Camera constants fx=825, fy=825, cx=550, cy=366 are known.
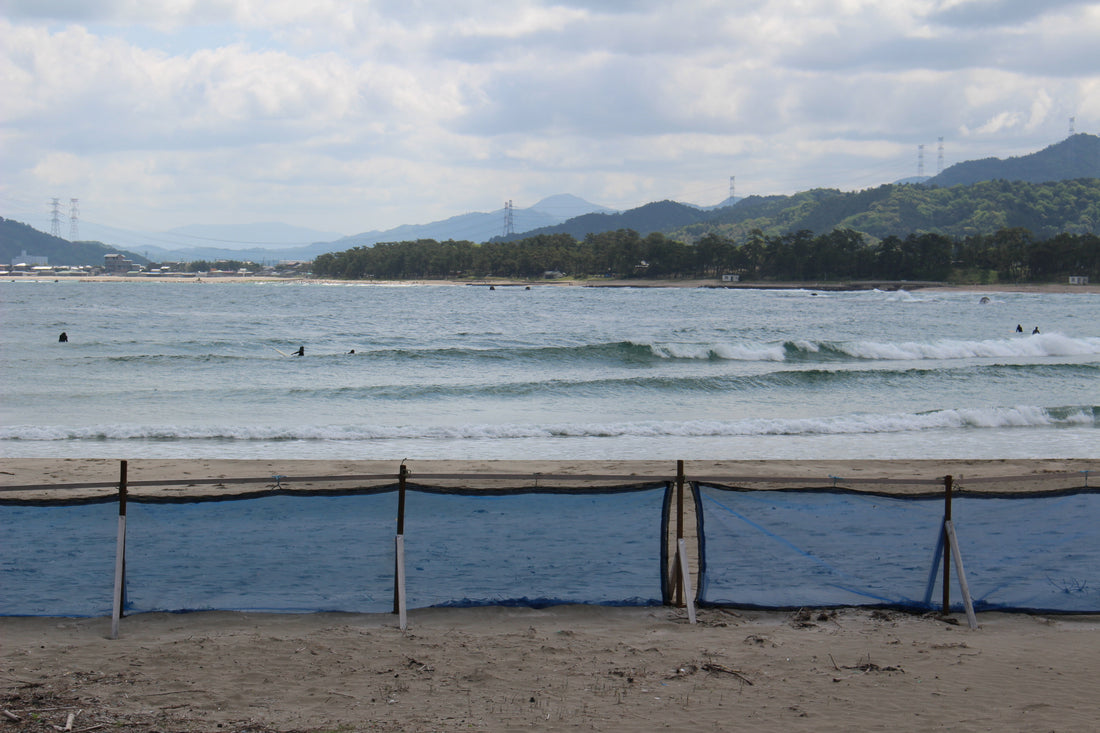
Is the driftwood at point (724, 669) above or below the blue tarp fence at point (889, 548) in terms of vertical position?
below

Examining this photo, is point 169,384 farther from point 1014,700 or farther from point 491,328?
point 491,328

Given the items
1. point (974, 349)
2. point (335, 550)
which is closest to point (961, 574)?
point (335, 550)

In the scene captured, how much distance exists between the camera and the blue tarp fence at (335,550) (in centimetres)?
682

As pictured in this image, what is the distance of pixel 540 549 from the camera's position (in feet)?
23.0

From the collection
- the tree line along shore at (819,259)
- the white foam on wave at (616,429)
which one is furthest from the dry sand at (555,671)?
the tree line along shore at (819,259)

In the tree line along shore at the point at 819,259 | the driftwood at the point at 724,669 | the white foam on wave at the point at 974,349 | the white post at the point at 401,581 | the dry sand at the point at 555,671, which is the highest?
the tree line along shore at the point at 819,259

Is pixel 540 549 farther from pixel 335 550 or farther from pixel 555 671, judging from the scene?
pixel 335 550

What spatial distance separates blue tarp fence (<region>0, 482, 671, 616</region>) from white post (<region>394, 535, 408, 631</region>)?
10 cm

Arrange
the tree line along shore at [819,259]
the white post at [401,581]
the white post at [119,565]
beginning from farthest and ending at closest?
the tree line along shore at [819,259], the white post at [401,581], the white post at [119,565]

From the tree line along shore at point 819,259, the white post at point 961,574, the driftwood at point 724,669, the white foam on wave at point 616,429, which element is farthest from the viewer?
the tree line along shore at point 819,259

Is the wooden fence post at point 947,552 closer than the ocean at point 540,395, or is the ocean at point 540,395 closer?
the wooden fence post at point 947,552

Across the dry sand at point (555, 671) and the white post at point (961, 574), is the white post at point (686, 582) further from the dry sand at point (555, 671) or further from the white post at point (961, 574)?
the white post at point (961, 574)

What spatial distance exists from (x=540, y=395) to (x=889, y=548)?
17532mm

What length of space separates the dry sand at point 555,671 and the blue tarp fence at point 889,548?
19 centimetres
